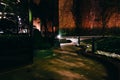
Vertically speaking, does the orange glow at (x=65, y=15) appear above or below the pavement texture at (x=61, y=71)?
above

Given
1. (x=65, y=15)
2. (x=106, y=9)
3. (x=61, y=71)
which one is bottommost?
(x=61, y=71)

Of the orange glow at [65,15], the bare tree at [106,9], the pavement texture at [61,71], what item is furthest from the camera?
the orange glow at [65,15]

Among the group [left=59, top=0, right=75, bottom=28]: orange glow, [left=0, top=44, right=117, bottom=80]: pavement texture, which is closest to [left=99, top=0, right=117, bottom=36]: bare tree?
[left=59, top=0, right=75, bottom=28]: orange glow

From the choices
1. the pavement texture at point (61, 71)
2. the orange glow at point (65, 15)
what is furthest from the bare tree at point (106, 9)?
the pavement texture at point (61, 71)

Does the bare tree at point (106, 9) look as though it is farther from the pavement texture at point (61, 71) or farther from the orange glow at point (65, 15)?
the pavement texture at point (61, 71)

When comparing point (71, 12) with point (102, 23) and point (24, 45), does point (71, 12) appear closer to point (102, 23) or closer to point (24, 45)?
point (102, 23)

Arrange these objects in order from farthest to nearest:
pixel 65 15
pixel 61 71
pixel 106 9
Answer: pixel 65 15 < pixel 106 9 < pixel 61 71

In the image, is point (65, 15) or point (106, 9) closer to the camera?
point (106, 9)

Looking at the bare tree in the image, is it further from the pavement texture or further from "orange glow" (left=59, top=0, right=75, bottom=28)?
the pavement texture

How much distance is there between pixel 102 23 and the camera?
27.0 metres

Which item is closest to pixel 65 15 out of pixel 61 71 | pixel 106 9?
pixel 106 9

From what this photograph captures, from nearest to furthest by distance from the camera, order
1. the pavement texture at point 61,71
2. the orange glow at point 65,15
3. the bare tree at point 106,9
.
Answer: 1. the pavement texture at point 61,71
2. the bare tree at point 106,9
3. the orange glow at point 65,15

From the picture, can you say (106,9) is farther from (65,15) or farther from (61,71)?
(61,71)

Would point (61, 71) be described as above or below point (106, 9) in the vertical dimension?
below
